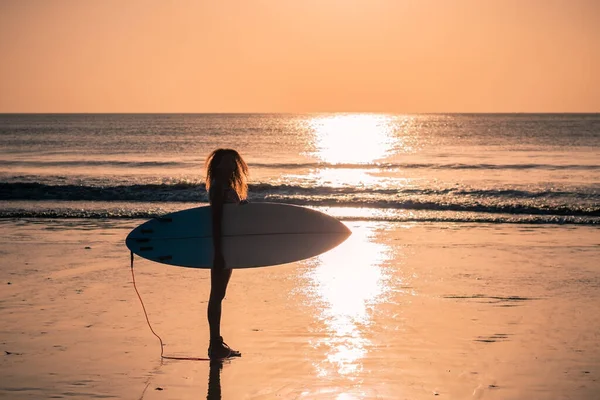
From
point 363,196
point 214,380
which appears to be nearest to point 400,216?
point 363,196

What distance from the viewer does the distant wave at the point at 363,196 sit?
70.7ft

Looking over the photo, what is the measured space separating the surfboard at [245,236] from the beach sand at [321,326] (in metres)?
0.69

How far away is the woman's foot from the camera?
6562mm

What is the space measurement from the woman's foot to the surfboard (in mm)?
938

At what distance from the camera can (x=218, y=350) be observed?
6574 mm

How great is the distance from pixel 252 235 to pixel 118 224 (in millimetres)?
9594

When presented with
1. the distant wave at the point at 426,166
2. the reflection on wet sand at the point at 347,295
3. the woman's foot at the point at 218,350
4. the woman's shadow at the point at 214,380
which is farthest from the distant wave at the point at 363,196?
the woman's shadow at the point at 214,380

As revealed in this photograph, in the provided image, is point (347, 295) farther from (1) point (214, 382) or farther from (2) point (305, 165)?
(2) point (305, 165)

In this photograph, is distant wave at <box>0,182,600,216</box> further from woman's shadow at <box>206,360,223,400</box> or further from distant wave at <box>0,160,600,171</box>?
woman's shadow at <box>206,360,223,400</box>

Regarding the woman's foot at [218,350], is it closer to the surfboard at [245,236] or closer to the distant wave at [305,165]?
the surfboard at [245,236]

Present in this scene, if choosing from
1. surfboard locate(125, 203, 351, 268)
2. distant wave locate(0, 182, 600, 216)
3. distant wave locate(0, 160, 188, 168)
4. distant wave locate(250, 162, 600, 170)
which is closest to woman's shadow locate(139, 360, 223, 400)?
surfboard locate(125, 203, 351, 268)

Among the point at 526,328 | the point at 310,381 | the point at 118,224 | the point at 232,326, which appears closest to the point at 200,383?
the point at 310,381

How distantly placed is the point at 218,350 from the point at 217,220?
3.67 feet

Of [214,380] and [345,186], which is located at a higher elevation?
[345,186]
